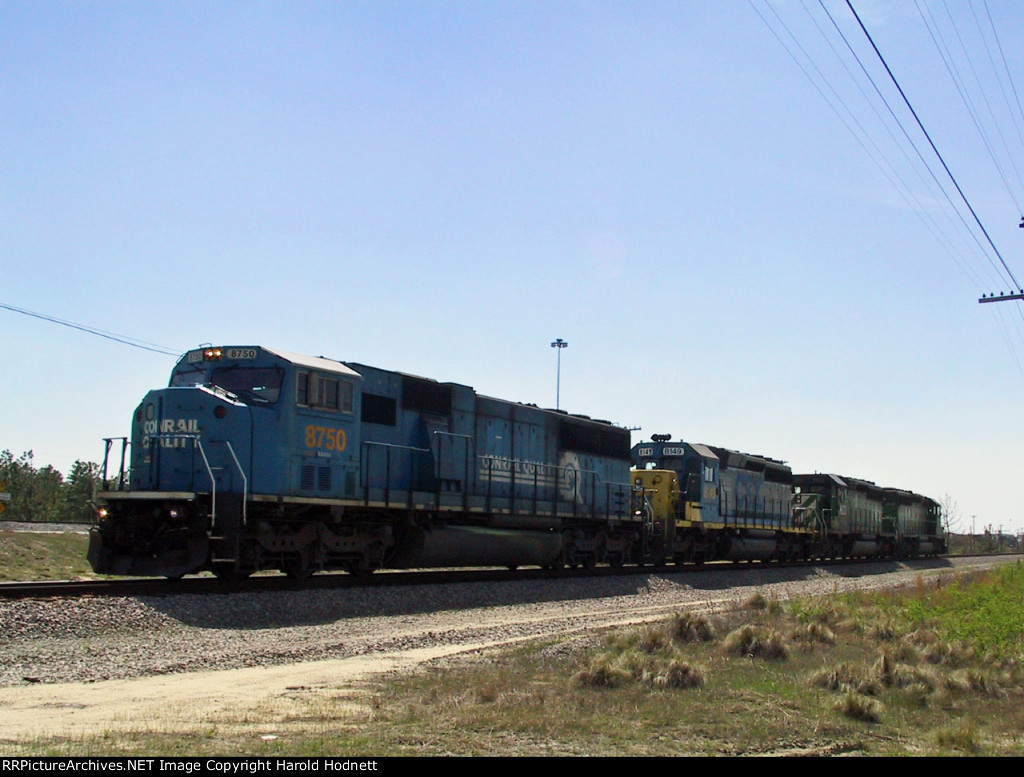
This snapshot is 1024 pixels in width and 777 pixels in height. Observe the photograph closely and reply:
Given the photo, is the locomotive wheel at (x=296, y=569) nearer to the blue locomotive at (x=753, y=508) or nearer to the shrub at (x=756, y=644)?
the shrub at (x=756, y=644)

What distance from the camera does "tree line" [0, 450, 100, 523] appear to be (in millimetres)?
81812

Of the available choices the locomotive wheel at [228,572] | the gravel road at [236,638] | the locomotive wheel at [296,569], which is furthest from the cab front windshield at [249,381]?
the gravel road at [236,638]

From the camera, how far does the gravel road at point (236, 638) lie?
8562 mm

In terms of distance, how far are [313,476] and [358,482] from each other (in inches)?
47.9

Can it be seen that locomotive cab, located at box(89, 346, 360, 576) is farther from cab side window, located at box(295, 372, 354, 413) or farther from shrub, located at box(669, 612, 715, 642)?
shrub, located at box(669, 612, 715, 642)

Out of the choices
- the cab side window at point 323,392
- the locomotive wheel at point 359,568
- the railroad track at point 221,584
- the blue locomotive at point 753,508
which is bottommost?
the railroad track at point 221,584

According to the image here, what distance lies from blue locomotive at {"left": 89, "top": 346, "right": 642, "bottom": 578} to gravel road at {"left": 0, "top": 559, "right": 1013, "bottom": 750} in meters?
1.18

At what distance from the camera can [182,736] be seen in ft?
22.3

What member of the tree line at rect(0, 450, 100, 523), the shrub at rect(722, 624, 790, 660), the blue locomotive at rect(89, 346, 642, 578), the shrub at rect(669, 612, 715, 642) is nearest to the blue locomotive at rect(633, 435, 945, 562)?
the blue locomotive at rect(89, 346, 642, 578)

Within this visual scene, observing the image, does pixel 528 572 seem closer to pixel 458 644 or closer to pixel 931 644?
pixel 458 644

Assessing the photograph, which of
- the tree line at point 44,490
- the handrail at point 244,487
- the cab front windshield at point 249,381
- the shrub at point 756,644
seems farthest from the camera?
the tree line at point 44,490

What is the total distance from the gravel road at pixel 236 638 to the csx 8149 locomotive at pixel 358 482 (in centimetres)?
123

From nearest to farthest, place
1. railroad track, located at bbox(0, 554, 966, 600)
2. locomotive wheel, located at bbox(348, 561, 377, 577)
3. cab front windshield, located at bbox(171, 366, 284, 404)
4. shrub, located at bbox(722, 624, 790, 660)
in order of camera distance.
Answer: shrub, located at bbox(722, 624, 790, 660) → railroad track, located at bbox(0, 554, 966, 600) → cab front windshield, located at bbox(171, 366, 284, 404) → locomotive wheel, located at bbox(348, 561, 377, 577)

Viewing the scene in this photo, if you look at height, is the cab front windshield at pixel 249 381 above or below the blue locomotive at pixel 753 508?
above
